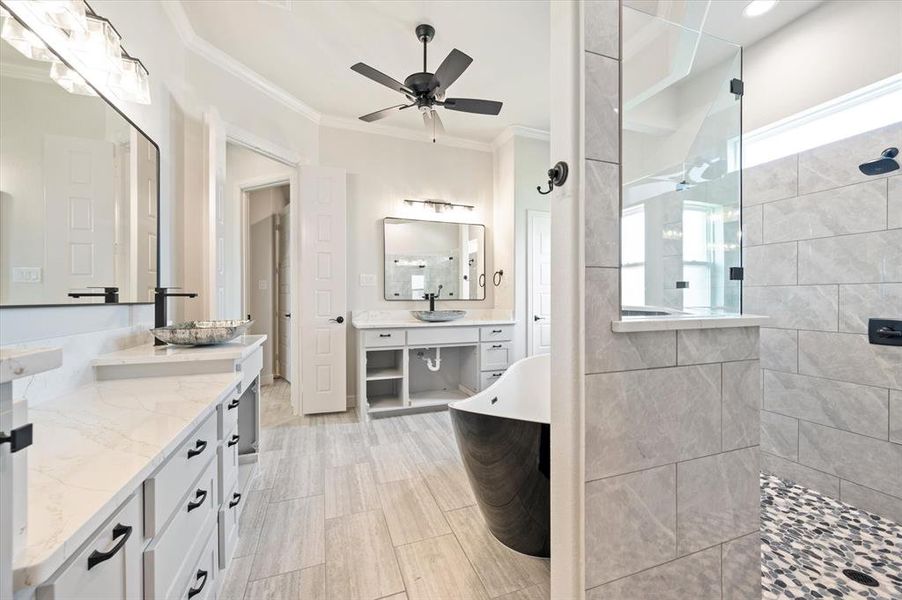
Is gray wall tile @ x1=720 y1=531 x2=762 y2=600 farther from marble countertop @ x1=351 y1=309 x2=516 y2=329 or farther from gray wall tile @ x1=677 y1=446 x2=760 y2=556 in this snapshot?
marble countertop @ x1=351 y1=309 x2=516 y2=329

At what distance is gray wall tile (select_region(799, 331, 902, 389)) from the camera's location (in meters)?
1.83

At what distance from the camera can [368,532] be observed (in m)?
1.78

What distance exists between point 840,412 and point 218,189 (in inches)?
159

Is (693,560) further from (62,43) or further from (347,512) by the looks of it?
(62,43)

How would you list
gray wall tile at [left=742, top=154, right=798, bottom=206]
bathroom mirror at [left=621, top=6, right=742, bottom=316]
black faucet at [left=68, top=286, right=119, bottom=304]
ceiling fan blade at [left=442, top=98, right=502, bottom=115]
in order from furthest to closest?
ceiling fan blade at [left=442, top=98, right=502, bottom=115], gray wall tile at [left=742, top=154, right=798, bottom=206], black faucet at [left=68, top=286, right=119, bottom=304], bathroom mirror at [left=621, top=6, right=742, bottom=316]

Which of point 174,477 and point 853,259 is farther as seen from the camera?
point 853,259

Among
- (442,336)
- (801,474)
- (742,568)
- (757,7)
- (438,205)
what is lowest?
(801,474)

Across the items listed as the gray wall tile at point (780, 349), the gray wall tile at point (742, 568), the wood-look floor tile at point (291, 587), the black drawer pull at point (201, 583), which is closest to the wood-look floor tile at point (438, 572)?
the wood-look floor tile at point (291, 587)

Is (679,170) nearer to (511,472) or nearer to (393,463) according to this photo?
(511,472)

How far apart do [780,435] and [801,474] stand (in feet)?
0.73

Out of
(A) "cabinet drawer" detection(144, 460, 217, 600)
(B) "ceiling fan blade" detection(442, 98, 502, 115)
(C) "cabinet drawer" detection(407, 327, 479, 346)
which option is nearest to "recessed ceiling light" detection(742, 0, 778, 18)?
(B) "ceiling fan blade" detection(442, 98, 502, 115)

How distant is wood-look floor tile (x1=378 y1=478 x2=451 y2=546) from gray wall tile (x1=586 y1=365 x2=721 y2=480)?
45.1 inches

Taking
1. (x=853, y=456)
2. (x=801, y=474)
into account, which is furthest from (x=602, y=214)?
(x=801, y=474)

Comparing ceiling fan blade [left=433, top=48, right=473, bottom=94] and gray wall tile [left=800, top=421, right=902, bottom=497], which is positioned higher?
ceiling fan blade [left=433, top=48, right=473, bottom=94]
